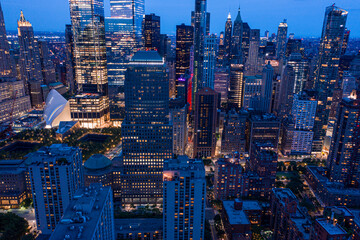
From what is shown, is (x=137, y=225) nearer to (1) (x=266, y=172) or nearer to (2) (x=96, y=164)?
(2) (x=96, y=164)

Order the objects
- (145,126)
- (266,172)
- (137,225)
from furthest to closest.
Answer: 1. (266,172)
2. (145,126)
3. (137,225)

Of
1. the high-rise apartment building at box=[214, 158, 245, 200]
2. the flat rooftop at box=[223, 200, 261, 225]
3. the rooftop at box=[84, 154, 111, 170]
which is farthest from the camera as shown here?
the rooftop at box=[84, 154, 111, 170]

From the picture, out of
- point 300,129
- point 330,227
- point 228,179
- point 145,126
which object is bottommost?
point 228,179

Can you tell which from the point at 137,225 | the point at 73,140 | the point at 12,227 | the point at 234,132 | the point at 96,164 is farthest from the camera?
the point at 73,140

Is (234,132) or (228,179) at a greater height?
(234,132)

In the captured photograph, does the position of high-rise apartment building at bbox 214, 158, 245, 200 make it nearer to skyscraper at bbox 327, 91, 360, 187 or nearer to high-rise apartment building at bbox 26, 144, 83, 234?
skyscraper at bbox 327, 91, 360, 187

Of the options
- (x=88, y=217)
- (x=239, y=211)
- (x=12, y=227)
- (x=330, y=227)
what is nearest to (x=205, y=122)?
(x=239, y=211)

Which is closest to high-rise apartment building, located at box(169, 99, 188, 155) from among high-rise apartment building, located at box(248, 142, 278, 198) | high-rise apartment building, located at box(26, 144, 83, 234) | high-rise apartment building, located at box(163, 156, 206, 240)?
high-rise apartment building, located at box(248, 142, 278, 198)
